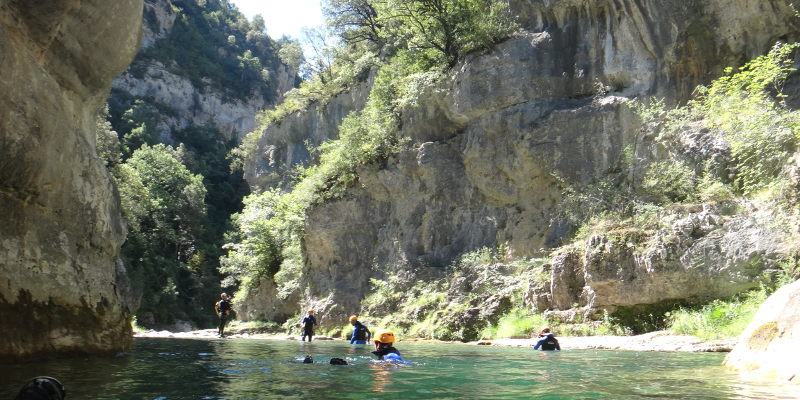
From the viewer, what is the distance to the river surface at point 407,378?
6.97m

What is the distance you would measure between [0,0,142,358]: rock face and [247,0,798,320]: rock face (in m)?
13.5

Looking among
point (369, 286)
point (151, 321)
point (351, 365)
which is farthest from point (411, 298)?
point (151, 321)

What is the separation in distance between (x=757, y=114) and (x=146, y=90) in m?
73.1

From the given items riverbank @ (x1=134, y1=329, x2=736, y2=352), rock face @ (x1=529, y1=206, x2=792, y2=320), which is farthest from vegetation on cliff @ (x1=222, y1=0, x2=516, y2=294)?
riverbank @ (x1=134, y1=329, x2=736, y2=352)

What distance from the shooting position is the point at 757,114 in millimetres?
16953

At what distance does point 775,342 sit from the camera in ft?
27.3

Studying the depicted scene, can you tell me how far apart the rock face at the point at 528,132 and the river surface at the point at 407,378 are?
733 cm

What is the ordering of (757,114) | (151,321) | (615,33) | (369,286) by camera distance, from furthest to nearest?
(151,321), (369,286), (615,33), (757,114)

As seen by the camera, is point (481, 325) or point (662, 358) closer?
point (662, 358)

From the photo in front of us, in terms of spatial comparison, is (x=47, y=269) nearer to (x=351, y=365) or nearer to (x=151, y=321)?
(x=351, y=365)

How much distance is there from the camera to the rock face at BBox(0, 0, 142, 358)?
999 cm

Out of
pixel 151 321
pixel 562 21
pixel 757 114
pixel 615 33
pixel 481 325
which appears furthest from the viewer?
pixel 151 321

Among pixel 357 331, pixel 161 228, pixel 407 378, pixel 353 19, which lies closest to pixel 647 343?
pixel 357 331

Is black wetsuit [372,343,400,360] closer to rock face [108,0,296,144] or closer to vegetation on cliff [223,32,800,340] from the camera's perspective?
vegetation on cliff [223,32,800,340]
